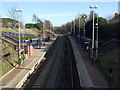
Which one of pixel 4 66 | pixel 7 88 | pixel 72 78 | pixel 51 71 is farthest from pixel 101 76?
pixel 4 66

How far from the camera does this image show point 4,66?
2244 cm

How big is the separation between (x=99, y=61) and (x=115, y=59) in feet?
9.47

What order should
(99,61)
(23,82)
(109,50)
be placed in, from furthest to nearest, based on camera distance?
(109,50) < (99,61) < (23,82)

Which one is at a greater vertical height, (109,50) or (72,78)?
(109,50)

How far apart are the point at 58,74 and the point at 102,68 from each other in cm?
459

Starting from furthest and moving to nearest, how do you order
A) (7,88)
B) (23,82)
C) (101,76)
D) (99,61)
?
A: (99,61)
(101,76)
(23,82)
(7,88)

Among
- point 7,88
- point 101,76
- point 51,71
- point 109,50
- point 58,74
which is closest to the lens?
point 7,88

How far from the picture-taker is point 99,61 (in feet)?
86.6

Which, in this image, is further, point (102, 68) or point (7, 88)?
point (102, 68)

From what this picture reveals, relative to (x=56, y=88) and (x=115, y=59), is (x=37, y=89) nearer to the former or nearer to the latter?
(x=56, y=88)

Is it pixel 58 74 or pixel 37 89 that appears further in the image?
pixel 58 74

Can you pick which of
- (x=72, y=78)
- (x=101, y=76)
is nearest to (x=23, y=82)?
(x=72, y=78)

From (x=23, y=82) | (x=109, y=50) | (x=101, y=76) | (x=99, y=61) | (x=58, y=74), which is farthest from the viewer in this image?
(x=109, y=50)

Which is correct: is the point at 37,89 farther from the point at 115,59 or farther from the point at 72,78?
the point at 115,59
